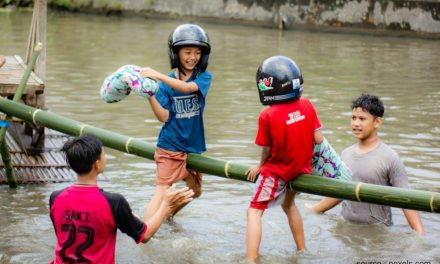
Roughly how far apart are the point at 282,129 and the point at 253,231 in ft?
2.45

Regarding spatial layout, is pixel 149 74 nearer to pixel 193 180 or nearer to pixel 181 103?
pixel 181 103

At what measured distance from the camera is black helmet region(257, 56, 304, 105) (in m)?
5.29

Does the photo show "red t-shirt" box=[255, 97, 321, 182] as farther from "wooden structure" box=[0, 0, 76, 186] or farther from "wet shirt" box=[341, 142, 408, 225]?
"wooden structure" box=[0, 0, 76, 186]

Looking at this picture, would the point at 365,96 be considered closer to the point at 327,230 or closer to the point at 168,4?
the point at 327,230

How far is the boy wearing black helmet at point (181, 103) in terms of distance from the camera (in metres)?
5.82

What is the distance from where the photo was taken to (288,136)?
17.4ft

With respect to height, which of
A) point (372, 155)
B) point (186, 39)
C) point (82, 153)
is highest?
point (186, 39)

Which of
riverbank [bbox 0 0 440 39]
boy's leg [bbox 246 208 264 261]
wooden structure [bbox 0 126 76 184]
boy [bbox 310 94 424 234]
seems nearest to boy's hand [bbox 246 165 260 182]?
boy's leg [bbox 246 208 264 261]

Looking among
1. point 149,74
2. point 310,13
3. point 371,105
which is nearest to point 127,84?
point 149,74

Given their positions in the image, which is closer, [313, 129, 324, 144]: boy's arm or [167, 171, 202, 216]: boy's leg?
[313, 129, 324, 144]: boy's arm

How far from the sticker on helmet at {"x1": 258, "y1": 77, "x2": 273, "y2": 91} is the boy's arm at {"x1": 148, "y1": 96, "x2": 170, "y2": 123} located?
788 millimetres

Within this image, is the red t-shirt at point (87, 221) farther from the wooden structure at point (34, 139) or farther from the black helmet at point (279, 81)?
the wooden structure at point (34, 139)

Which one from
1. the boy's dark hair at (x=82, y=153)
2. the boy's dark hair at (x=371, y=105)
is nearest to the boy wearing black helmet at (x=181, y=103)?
the boy's dark hair at (x=371, y=105)

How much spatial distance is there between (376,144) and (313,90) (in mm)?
6803
